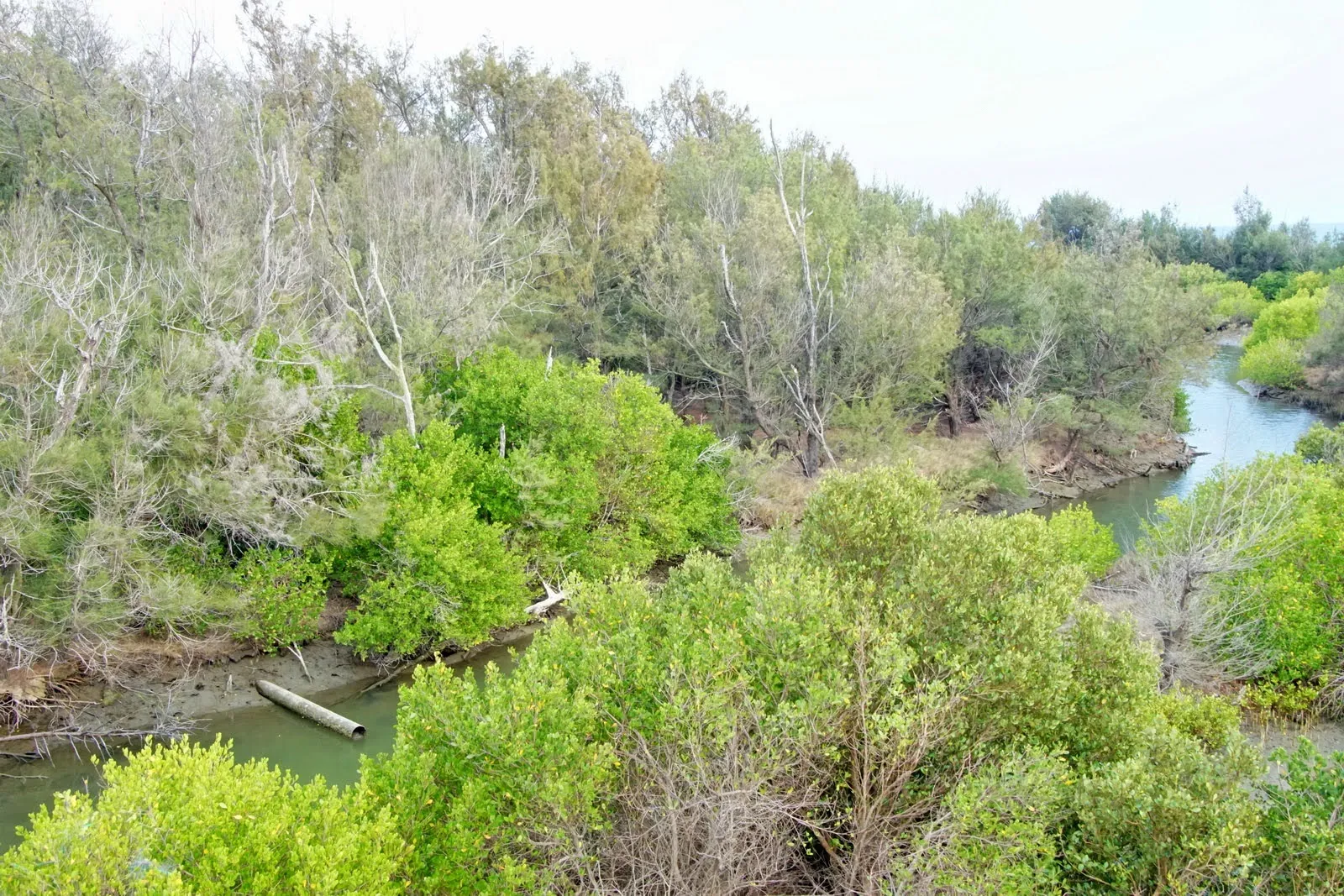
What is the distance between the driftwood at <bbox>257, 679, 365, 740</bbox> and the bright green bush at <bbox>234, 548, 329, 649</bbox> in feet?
3.49

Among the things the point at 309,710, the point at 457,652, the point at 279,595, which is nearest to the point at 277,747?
the point at 309,710

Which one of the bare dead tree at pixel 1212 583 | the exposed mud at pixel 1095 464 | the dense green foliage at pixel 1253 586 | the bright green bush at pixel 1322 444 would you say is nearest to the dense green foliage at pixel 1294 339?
the exposed mud at pixel 1095 464

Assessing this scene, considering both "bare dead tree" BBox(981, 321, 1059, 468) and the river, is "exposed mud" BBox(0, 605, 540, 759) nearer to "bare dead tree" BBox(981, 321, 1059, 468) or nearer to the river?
the river

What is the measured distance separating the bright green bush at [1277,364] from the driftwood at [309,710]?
1983 inches

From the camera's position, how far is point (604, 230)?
3238cm

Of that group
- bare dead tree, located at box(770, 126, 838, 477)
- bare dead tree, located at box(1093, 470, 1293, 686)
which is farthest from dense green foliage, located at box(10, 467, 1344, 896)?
bare dead tree, located at box(770, 126, 838, 477)

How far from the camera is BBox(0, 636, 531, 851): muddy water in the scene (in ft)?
46.3

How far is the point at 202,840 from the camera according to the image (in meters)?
7.54

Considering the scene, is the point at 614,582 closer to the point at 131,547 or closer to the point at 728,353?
the point at 131,547

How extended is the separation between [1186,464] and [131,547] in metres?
39.9

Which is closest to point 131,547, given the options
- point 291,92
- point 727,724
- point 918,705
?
point 727,724

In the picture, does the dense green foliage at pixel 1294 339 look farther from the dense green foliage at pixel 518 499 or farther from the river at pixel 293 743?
the dense green foliage at pixel 518 499

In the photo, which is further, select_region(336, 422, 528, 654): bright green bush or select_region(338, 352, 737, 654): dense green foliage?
select_region(338, 352, 737, 654): dense green foliage

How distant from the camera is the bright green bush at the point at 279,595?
58.0ft
